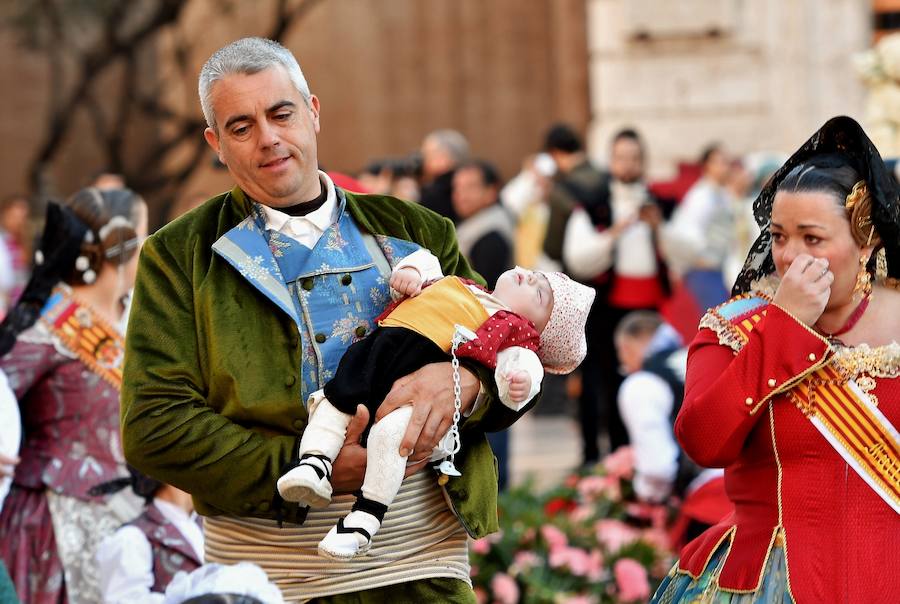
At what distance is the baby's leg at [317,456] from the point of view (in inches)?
139

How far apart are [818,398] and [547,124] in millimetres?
13342

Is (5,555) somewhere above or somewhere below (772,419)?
below

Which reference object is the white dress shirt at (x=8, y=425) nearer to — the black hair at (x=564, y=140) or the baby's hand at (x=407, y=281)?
the baby's hand at (x=407, y=281)

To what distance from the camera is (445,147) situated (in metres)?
10.6

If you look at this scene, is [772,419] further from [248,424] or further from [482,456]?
[248,424]

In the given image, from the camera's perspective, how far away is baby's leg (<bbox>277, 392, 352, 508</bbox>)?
3529 mm

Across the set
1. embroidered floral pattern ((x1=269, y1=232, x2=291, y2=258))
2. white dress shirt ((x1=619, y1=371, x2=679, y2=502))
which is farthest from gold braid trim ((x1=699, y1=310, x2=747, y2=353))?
white dress shirt ((x1=619, y1=371, x2=679, y2=502))

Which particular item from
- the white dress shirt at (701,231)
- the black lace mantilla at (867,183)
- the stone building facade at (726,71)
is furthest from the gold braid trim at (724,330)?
the stone building facade at (726,71)

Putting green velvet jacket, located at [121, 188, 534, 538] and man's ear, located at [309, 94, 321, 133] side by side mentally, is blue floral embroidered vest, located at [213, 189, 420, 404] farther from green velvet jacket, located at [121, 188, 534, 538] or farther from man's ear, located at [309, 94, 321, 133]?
man's ear, located at [309, 94, 321, 133]

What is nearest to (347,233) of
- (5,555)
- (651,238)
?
(5,555)

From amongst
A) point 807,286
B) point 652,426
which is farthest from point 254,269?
point 652,426

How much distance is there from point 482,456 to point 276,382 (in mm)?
508

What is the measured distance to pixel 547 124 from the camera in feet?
56.0

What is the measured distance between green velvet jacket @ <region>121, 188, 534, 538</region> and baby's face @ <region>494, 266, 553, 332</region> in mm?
268
